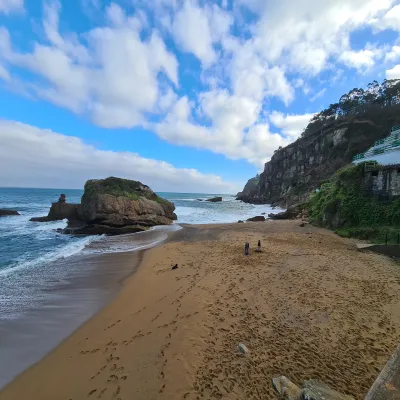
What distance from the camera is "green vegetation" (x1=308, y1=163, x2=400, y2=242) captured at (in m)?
17.2

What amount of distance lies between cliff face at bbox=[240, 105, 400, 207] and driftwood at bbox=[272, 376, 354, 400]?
4872 centimetres

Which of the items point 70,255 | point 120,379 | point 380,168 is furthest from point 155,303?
point 380,168

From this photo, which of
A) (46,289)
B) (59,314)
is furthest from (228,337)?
(46,289)

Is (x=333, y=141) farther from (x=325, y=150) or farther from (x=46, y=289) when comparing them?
(x=46, y=289)

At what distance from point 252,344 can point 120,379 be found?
327 cm

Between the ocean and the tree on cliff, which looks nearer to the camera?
the ocean

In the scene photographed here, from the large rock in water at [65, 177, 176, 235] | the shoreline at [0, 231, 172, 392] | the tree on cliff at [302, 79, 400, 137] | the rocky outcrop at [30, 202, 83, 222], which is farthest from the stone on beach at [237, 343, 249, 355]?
the tree on cliff at [302, 79, 400, 137]

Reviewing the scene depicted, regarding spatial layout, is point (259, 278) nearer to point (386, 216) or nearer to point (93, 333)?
point (93, 333)

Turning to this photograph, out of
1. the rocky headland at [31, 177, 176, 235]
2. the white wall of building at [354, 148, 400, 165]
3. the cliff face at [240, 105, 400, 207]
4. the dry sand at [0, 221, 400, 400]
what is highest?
the cliff face at [240, 105, 400, 207]

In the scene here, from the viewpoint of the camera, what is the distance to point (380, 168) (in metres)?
19.2

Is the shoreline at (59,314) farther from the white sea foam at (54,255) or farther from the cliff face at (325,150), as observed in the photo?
the cliff face at (325,150)

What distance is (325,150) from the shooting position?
197 ft

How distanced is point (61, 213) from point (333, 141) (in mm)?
62354

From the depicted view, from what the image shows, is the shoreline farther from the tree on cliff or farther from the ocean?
the tree on cliff
